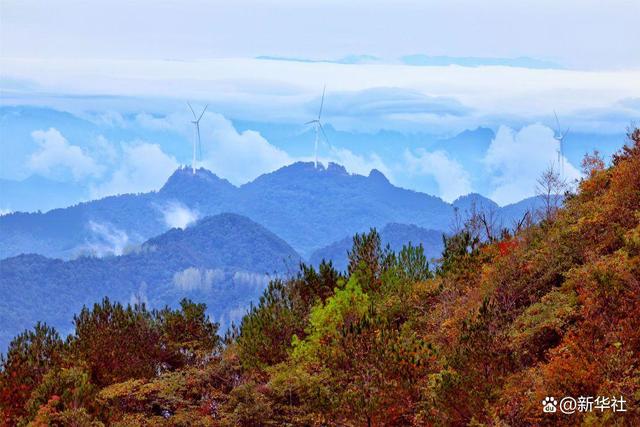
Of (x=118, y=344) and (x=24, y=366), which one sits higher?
(x=118, y=344)

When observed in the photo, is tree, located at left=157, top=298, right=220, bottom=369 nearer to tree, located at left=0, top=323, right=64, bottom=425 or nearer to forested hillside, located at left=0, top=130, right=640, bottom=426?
forested hillside, located at left=0, top=130, right=640, bottom=426

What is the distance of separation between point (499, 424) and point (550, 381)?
5.58ft

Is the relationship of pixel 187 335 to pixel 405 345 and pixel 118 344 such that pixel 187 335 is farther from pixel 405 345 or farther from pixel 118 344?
pixel 405 345

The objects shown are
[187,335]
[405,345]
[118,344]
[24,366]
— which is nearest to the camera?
[405,345]

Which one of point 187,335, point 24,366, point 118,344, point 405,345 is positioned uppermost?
point 187,335

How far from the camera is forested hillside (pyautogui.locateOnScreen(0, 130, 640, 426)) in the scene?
2352 cm

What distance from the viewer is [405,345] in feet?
93.5

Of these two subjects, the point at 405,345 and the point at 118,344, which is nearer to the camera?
the point at 405,345

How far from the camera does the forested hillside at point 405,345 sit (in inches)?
926

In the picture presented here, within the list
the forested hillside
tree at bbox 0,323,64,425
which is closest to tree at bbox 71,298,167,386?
the forested hillside

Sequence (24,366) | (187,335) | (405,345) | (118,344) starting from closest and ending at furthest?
(405,345)
(24,366)
(118,344)
(187,335)

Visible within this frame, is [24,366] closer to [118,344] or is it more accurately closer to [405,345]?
[118,344]

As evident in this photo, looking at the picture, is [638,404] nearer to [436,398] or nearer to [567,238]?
[436,398]

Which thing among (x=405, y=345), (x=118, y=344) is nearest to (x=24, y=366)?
(x=118, y=344)
